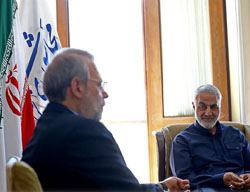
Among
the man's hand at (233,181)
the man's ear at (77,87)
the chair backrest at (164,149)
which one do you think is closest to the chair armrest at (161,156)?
the chair backrest at (164,149)

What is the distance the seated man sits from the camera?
2354mm

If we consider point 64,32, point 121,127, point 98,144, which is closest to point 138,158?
point 121,127

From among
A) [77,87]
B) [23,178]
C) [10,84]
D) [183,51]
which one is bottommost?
[23,178]

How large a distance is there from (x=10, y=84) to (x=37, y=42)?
1.48 ft

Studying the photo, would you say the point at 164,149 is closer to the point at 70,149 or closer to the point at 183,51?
the point at 183,51

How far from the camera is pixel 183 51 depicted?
345 centimetres

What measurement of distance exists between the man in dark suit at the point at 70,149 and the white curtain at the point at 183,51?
218cm

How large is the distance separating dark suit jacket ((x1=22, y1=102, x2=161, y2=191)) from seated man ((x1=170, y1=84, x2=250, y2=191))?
123cm

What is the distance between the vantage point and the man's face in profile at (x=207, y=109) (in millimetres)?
2543

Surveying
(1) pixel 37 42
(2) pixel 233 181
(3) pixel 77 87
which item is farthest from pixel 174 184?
(1) pixel 37 42

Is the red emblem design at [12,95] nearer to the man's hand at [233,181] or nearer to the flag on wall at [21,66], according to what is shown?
the flag on wall at [21,66]

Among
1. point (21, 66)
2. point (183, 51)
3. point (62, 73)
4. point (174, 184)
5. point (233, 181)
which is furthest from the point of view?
point (183, 51)

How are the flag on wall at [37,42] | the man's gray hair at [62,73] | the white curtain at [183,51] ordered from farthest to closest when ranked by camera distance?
the white curtain at [183,51] < the flag on wall at [37,42] < the man's gray hair at [62,73]

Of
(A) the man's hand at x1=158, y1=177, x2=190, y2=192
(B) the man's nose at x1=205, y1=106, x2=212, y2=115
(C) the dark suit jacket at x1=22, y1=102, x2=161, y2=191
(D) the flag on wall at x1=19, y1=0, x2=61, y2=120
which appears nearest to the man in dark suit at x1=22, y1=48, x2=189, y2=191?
(C) the dark suit jacket at x1=22, y1=102, x2=161, y2=191
